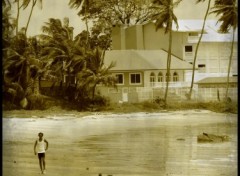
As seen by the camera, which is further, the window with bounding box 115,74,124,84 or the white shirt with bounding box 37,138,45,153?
the window with bounding box 115,74,124,84

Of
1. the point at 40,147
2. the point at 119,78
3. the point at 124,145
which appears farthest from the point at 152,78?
the point at 40,147

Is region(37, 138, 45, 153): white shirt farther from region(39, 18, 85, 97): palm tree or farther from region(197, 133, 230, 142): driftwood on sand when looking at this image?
region(197, 133, 230, 142): driftwood on sand

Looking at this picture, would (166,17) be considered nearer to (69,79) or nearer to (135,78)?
(135,78)

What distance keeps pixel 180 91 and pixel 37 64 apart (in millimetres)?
1133

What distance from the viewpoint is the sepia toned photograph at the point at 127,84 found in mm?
3912

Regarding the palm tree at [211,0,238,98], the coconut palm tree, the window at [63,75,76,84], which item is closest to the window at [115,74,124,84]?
the window at [63,75,76,84]

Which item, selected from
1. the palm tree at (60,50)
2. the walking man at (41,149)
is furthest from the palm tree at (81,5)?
the walking man at (41,149)

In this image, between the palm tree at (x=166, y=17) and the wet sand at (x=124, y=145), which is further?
the palm tree at (x=166, y=17)

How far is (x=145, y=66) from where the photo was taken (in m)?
4.04

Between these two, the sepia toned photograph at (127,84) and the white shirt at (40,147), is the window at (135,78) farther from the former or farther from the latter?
the white shirt at (40,147)

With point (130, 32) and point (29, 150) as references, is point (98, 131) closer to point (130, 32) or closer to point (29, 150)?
point (29, 150)

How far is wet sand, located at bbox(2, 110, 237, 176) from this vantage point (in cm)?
385

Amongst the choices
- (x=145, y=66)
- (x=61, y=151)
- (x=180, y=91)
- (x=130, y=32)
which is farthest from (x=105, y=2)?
→ (x=61, y=151)

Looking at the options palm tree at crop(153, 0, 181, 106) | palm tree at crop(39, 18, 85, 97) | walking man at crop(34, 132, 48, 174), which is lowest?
walking man at crop(34, 132, 48, 174)
